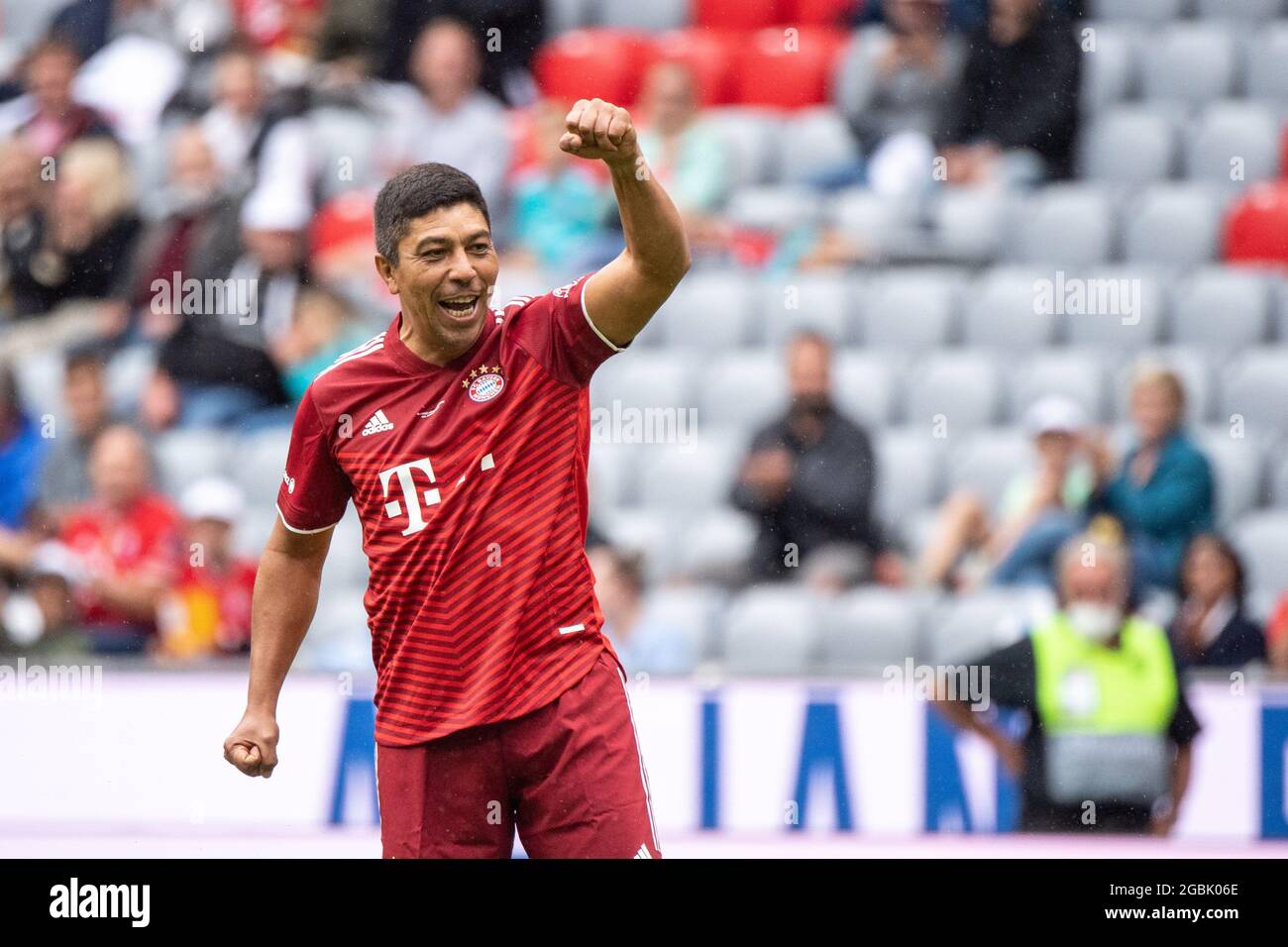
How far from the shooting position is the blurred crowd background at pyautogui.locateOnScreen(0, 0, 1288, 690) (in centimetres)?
776

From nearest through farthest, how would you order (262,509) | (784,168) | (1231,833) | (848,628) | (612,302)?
(612,302) < (1231,833) < (848,628) < (262,509) < (784,168)

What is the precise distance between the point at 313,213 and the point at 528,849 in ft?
18.0

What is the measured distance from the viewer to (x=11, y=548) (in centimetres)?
799

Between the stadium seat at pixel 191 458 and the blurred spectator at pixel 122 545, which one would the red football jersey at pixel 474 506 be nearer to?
the blurred spectator at pixel 122 545

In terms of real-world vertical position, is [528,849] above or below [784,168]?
below

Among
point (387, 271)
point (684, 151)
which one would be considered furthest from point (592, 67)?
point (387, 271)

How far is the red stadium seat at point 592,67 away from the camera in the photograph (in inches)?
380

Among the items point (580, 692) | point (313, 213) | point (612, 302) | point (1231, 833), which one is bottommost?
point (1231, 833)

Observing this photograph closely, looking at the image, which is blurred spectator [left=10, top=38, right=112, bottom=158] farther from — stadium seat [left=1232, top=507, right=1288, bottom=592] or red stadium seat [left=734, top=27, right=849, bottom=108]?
stadium seat [left=1232, top=507, right=1288, bottom=592]

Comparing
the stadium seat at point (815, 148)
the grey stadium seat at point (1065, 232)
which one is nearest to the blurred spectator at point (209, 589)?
the stadium seat at point (815, 148)

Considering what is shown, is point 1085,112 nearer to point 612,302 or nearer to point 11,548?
point 11,548

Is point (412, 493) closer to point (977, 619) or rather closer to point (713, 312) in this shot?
point (977, 619)

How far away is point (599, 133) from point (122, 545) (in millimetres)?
4860

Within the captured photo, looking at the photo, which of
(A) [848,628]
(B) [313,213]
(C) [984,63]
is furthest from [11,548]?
(C) [984,63]
